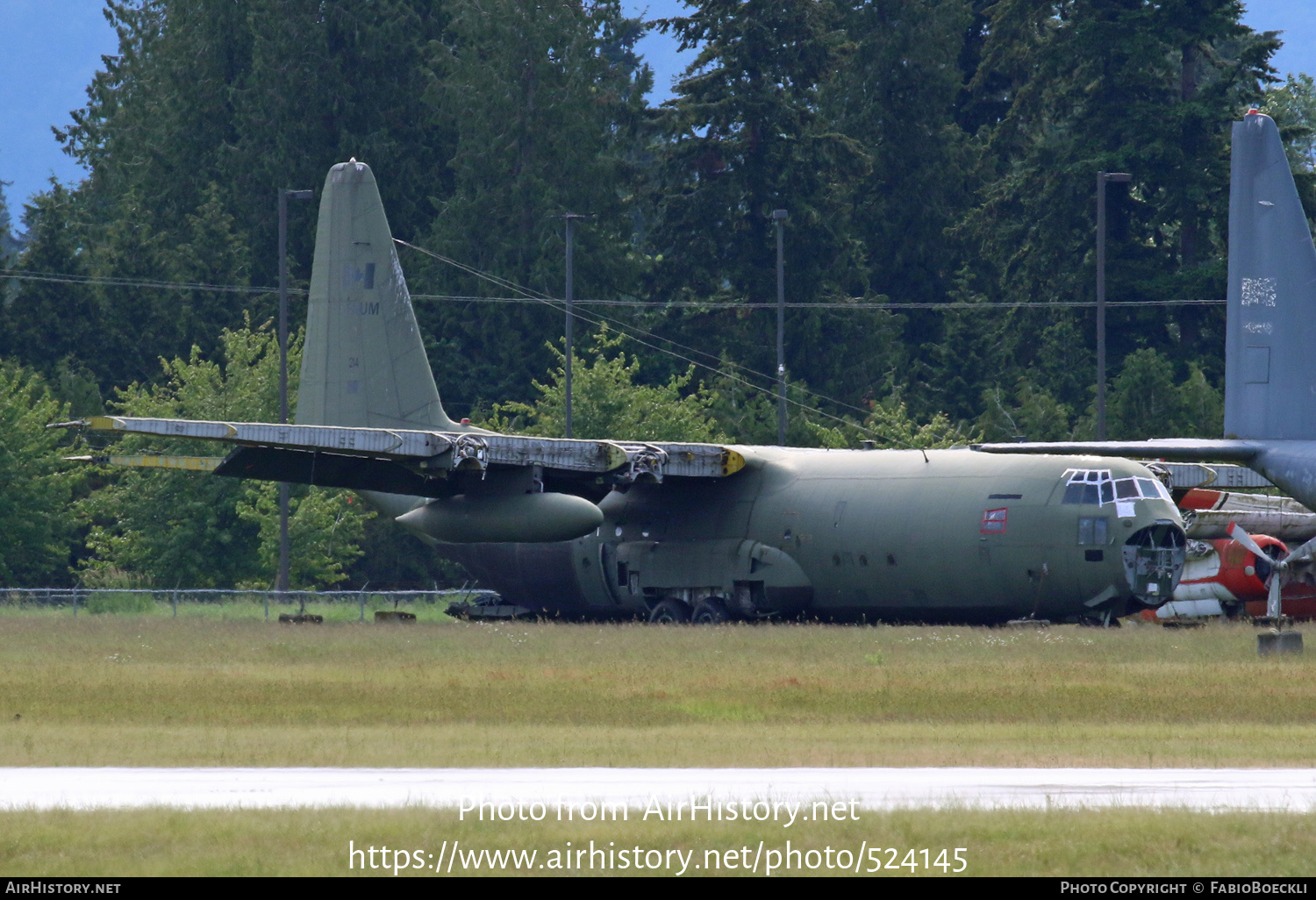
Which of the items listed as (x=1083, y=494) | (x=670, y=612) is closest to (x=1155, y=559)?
(x=1083, y=494)

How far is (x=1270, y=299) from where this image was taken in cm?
2642

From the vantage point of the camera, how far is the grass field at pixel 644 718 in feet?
39.6

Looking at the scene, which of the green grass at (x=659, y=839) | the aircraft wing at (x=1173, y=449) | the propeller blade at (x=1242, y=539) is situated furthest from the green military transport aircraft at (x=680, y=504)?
the green grass at (x=659, y=839)

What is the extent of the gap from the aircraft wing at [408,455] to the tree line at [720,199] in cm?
2822

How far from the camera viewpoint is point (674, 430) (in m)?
56.7

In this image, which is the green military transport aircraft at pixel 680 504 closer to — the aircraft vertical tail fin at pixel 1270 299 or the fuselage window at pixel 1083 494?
the fuselage window at pixel 1083 494

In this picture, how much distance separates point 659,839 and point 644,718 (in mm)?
9788

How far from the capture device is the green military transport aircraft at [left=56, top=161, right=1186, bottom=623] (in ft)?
98.1

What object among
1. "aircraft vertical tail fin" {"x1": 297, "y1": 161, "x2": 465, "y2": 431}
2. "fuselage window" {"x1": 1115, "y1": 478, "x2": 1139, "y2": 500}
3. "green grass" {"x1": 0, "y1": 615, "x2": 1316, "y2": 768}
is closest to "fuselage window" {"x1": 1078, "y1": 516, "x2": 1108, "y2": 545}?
"fuselage window" {"x1": 1115, "y1": 478, "x2": 1139, "y2": 500}

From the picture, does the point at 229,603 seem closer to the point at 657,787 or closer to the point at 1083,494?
the point at 1083,494

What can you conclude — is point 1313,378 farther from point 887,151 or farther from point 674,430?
point 887,151
